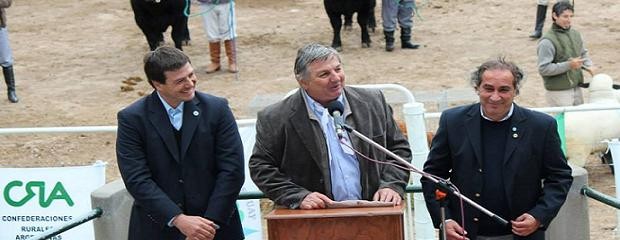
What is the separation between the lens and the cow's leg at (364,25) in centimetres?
1450


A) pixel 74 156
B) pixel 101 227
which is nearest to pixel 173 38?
pixel 74 156

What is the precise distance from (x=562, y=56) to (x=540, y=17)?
Answer: 16.8 feet

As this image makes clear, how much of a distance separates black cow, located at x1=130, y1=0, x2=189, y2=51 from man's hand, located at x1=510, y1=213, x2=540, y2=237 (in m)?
9.62

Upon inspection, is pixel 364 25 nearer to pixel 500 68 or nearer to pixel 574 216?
pixel 574 216

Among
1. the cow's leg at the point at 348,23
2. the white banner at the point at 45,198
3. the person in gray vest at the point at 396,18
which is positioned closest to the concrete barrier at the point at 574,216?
the white banner at the point at 45,198

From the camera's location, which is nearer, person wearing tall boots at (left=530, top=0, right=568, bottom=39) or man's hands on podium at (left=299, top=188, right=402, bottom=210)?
man's hands on podium at (left=299, top=188, right=402, bottom=210)

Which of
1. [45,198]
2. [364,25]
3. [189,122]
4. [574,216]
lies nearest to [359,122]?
[189,122]

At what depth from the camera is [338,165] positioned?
5.11m

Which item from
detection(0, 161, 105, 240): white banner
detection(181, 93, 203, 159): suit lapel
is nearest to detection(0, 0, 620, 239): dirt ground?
detection(0, 161, 105, 240): white banner

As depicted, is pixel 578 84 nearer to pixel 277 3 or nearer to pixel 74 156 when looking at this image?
pixel 74 156

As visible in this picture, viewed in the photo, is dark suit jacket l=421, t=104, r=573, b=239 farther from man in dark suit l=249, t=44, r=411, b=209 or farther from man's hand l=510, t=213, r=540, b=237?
man in dark suit l=249, t=44, r=411, b=209

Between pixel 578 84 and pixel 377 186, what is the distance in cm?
522

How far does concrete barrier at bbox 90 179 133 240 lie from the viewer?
6.22m

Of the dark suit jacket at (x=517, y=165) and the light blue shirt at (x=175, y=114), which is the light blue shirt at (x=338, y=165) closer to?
the dark suit jacket at (x=517, y=165)
